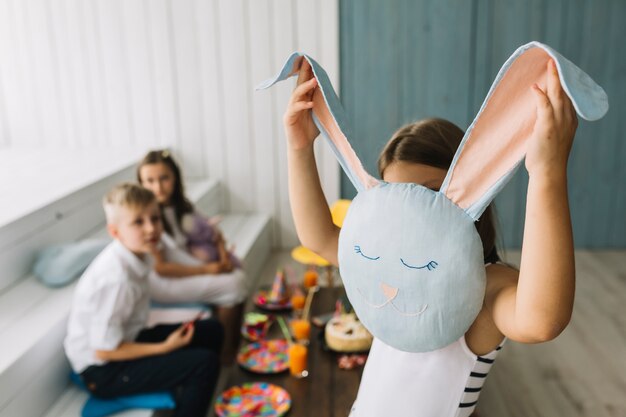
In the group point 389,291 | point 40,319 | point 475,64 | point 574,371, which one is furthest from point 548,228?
point 475,64

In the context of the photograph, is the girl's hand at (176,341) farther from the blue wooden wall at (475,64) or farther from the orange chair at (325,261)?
the blue wooden wall at (475,64)

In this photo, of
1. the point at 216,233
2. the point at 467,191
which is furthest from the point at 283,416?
the point at 216,233

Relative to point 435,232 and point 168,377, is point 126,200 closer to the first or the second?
point 168,377

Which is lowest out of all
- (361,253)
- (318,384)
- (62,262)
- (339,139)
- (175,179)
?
(318,384)

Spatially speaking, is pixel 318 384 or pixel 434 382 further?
pixel 318 384

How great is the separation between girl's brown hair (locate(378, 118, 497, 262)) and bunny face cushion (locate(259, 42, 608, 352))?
128 mm

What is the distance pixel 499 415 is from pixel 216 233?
1.46 metres

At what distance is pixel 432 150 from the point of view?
0.94 m

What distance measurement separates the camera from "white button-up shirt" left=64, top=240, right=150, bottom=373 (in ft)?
6.29

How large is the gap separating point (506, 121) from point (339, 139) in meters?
0.24

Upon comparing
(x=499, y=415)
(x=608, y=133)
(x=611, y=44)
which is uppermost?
(x=611, y=44)

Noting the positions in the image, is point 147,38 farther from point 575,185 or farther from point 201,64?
point 575,185

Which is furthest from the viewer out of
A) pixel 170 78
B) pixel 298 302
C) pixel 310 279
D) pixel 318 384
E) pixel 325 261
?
pixel 170 78

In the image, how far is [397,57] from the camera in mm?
4047
